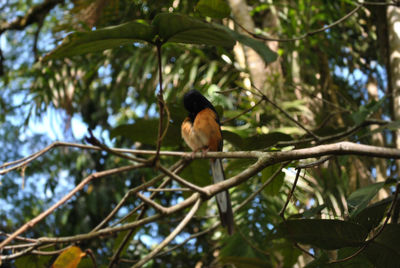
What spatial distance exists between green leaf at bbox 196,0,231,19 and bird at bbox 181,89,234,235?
2.61 ft

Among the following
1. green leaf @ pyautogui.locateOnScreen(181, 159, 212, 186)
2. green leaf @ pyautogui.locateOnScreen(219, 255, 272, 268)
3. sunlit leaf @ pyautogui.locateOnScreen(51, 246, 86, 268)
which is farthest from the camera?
green leaf @ pyautogui.locateOnScreen(181, 159, 212, 186)

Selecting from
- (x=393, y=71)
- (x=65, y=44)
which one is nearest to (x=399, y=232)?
(x=65, y=44)

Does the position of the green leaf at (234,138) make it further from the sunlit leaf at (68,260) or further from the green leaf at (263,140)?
the sunlit leaf at (68,260)

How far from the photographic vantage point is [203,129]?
2377 mm

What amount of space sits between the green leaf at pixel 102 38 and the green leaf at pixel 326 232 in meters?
0.77

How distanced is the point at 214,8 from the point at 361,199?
3.16 feet

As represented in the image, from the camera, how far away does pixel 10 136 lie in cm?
680

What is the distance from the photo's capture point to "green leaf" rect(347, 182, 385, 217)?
4.83 ft

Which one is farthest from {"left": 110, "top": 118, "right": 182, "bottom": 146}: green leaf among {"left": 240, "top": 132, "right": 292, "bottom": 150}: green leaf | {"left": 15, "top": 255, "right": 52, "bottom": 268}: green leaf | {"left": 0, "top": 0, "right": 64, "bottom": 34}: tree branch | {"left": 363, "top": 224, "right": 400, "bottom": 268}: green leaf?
{"left": 0, "top": 0, "right": 64, "bottom": 34}: tree branch

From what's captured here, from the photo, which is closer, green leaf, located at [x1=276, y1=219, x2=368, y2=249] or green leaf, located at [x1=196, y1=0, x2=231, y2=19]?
green leaf, located at [x1=276, y1=219, x2=368, y2=249]

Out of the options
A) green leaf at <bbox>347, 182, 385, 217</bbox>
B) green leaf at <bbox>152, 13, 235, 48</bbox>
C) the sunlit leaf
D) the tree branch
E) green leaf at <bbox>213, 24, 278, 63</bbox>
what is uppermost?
the tree branch

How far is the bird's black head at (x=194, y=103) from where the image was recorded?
95.3 inches

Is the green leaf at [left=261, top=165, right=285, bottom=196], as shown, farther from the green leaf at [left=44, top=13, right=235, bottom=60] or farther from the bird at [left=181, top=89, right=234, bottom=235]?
the green leaf at [left=44, top=13, right=235, bottom=60]

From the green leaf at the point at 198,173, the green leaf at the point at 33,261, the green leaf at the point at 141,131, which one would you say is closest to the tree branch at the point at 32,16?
the green leaf at the point at 141,131
